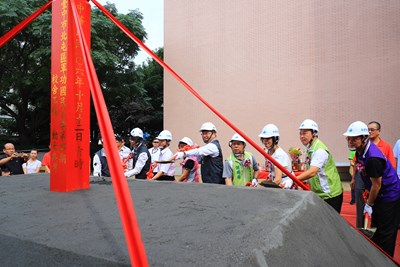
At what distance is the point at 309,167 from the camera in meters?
3.29

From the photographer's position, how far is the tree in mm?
11852

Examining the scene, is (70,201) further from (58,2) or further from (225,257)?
(58,2)

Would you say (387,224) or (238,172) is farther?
(238,172)

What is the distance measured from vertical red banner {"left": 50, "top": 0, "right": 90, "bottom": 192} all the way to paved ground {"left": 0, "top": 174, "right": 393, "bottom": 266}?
24 cm

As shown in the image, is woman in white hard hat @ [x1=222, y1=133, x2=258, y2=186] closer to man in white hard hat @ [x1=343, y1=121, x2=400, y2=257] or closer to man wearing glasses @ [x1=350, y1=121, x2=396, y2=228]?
man in white hard hat @ [x1=343, y1=121, x2=400, y2=257]

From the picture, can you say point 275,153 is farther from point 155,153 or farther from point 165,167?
point 155,153

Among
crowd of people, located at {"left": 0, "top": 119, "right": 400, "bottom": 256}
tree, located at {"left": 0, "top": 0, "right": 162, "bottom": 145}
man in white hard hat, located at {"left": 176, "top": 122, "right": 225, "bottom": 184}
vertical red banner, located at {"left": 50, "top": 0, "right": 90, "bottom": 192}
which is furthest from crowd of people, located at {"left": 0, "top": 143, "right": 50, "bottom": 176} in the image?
tree, located at {"left": 0, "top": 0, "right": 162, "bottom": 145}

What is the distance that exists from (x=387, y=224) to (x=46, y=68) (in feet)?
44.3

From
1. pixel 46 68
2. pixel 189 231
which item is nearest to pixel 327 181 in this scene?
pixel 189 231

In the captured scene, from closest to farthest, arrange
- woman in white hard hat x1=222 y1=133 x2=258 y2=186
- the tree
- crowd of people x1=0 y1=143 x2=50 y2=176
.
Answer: woman in white hard hat x1=222 y1=133 x2=258 y2=186 < crowd of people x1=0 y1=143 x2=50 y2=176 < the tree

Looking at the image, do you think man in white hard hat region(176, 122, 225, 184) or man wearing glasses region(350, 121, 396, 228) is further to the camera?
man wearing glasses region(350, 121, 396, 228)

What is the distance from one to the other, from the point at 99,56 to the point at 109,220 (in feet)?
36.6

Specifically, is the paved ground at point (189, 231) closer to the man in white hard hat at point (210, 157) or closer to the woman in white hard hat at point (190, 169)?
the man in white hard hat at point (210, 157)

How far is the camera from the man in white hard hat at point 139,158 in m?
4.83
